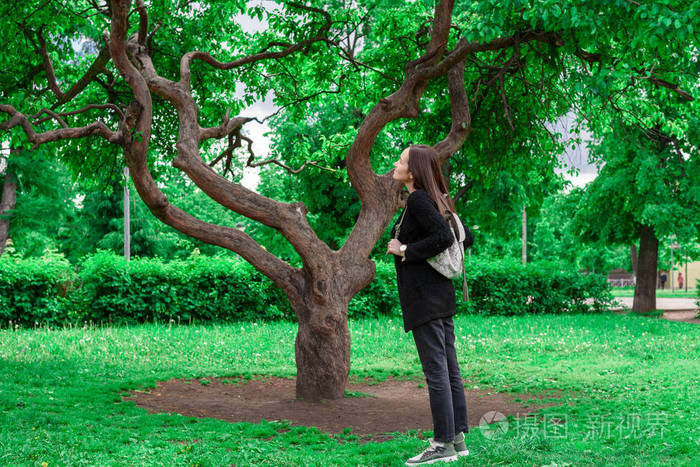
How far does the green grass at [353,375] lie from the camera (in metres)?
5.13

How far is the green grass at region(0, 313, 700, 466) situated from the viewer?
5133mm

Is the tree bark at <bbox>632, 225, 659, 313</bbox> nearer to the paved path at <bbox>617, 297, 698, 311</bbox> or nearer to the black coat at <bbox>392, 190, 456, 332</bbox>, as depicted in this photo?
the paved path at <bbox>617, 297, 698, 311</bbox>

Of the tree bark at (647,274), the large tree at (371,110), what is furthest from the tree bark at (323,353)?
the tree bark at (647,274)

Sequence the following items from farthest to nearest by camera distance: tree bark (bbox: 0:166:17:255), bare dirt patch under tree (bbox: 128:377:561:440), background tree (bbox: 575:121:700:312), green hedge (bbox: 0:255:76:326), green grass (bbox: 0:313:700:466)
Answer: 1. tree bark (bbox: 0:166:17:255)
2. background tree (bbox: 575:121:700:312)
3. green hedge (bbox: 0:255:76:326)
4. bare dirt patch under tree (bbox: 128:377:561:440)
5. green grass (bbox: 0:313:700:466)

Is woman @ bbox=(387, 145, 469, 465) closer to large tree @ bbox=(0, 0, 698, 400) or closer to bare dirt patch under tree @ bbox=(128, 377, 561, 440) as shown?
bare dirt patch under tree @ bbox=(128, 377, 561, 440)

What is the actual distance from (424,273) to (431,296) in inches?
6.9

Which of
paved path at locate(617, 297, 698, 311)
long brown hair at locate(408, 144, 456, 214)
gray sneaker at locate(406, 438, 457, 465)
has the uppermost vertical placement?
long brown hair at locate(408, 144, 456, 214)

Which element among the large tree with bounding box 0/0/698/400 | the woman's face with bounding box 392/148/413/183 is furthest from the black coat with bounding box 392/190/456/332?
the large tree with bounding box 0/0/698/400

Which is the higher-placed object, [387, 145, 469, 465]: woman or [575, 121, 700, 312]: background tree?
[575, 121, 700, 312]: background tree

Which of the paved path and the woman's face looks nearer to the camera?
the woman's face

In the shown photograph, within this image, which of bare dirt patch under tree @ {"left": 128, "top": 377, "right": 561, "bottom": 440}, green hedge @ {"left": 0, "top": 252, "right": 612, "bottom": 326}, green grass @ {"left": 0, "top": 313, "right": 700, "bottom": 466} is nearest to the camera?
green grass @ {"left": 0, "top": 313, "right": 700, "bottom": 466}

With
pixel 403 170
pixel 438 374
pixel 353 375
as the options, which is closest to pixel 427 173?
pixel 403 170

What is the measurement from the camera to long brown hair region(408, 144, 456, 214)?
16.4ft

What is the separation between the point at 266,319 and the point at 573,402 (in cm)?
1090
